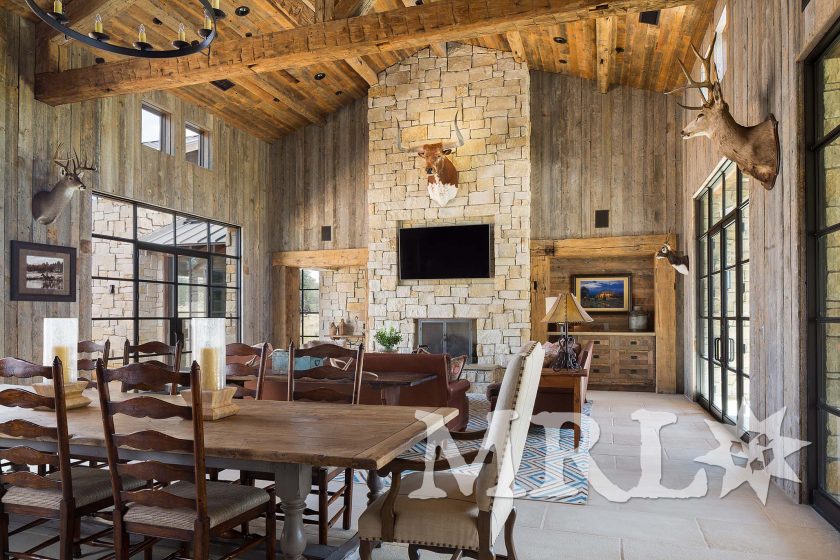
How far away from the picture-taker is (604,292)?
1038 cm

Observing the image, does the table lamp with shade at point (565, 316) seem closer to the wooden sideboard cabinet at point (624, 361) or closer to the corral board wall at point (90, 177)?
the wooden sideboard cabinet at point (624, 361)

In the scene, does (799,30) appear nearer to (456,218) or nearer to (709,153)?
(709,153)

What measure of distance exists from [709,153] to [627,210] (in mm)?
2515

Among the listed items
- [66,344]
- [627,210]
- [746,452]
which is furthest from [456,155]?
[66,344]

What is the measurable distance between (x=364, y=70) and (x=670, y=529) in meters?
7.77

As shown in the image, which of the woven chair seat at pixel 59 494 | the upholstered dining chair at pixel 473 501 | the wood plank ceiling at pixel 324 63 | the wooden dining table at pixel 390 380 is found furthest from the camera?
the wood plank ceiling at pixel 324 63

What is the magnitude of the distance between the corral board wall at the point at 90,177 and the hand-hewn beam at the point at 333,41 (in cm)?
32

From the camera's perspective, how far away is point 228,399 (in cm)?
278

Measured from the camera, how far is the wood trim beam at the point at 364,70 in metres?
8.84

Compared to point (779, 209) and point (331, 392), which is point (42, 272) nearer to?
point (331, 392)

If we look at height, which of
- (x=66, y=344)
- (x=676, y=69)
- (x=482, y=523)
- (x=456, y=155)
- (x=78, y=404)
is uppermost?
(x=676, y=69)

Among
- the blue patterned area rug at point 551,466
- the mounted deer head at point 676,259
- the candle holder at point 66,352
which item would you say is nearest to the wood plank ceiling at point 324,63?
the mounted deer head at point 676,259

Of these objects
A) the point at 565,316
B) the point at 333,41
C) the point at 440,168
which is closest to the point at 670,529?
the point at 565,316

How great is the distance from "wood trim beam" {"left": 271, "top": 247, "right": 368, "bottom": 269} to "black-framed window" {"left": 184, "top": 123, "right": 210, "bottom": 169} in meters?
2.10
